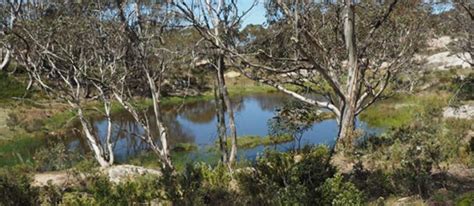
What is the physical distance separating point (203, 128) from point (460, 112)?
12.7 m

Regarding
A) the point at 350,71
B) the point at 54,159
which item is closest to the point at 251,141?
the point at 54,159

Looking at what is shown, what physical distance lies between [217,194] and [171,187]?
77 centimetres

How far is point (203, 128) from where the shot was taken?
28266 millimetres

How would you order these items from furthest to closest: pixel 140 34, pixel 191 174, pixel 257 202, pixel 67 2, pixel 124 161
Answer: pixel 67 2 < pixel 124 161 < pixel 140 34 < pixel 191 174 < pixel 257 202

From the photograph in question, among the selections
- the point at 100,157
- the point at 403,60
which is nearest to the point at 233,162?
the point at 100,157

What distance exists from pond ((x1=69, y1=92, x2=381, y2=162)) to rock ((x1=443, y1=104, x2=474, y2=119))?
9.40ft

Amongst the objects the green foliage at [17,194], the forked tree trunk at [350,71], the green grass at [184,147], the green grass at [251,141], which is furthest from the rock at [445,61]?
the green foliage at [17,194]

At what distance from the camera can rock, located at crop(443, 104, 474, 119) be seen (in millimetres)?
20312

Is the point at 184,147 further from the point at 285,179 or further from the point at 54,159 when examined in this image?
the point at 285,179

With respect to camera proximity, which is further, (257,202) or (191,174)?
(191,174)

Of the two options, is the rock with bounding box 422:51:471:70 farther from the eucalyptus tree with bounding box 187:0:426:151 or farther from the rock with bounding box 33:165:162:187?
the rock with bounding box 33:165:162:187

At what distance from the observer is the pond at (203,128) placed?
68.5 ft

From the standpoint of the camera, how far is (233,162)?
12.2 meters

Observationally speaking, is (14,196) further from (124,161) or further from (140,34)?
(124,161)
